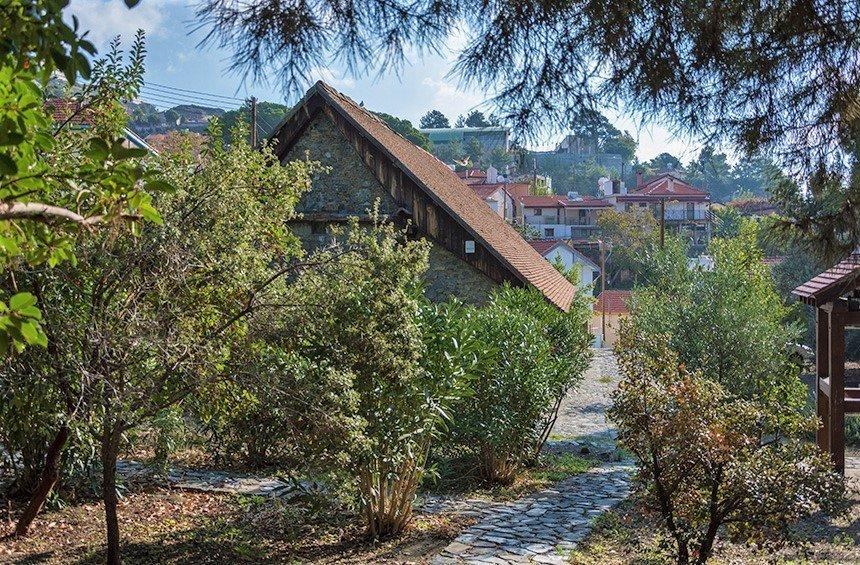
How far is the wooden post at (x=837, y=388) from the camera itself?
12.8m

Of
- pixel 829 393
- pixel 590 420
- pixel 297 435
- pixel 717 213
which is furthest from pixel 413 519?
pixel 717 213

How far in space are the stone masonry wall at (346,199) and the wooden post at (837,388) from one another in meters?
5.76

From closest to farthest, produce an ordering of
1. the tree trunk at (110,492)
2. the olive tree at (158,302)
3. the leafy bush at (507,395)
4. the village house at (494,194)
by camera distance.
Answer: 1. the olive tree at (158,302)
2. the tree trunk at (110,492)
3. the leafy bush at (507,395)
4. the village house at (494,194)

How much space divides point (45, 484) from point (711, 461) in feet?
17.9

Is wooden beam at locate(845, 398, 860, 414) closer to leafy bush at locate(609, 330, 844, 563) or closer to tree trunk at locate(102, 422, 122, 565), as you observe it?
leafy bush at locate(609, 330, 844, 563)

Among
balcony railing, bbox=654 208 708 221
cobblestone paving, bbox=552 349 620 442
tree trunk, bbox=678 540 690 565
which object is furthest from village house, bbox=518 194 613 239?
Answer: tree trunk, bbox=678 540 690 565

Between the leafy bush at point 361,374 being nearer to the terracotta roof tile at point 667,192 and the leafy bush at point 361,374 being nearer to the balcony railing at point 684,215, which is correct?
the terracotta roof tile at point 667,192

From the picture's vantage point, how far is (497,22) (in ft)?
15.4

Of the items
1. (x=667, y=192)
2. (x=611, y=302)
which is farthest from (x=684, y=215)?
(x=611, y=302)

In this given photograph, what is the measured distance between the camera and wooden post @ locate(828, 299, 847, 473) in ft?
42.0

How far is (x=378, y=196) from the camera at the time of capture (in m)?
16.0

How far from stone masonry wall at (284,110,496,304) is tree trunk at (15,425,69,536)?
901 cm

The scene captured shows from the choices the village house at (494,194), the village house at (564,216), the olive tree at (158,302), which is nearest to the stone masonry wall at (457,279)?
the olive tree at (158,302)

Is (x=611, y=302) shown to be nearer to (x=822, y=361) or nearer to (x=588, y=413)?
(x=588, y=413)
